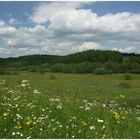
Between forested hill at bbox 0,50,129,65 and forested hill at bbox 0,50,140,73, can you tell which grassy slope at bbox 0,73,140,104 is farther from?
forested hill at bbox 0,50,129,65

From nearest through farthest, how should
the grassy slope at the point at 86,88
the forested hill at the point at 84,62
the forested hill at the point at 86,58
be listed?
1. the grassy slope at the point at 86,88
2. the forested hill at the point at 84,62
3. the forested hill at the point at 86,58

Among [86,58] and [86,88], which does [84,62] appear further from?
[86,88]

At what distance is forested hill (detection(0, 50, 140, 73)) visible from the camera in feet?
384

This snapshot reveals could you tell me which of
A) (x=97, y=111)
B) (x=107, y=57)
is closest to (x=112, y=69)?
(x=107, y=57)

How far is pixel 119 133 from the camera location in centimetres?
510

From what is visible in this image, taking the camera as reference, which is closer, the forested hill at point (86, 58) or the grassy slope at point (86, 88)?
the grassy slope at point (86, 88)

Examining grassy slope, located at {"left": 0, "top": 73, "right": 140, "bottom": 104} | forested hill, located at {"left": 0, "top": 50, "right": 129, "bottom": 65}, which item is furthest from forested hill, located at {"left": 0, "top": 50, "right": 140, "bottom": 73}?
grassy slope, located at {"left": 0, "top": 73, "right": 140, "bottom": 104}

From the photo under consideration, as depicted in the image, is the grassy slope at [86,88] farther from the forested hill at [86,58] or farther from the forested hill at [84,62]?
the forested hill at [86,58]

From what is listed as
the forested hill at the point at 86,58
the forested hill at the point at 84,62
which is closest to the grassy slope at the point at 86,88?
the forested hill at the point at 84,62

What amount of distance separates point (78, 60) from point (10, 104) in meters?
138

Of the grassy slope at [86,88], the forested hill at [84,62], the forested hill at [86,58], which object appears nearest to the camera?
the grassy slope at [86,88]

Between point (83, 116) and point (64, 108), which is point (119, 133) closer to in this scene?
point (83, 116)

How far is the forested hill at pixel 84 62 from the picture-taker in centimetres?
11700

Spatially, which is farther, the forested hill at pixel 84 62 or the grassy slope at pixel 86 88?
the forested hill at pixel 84 62
